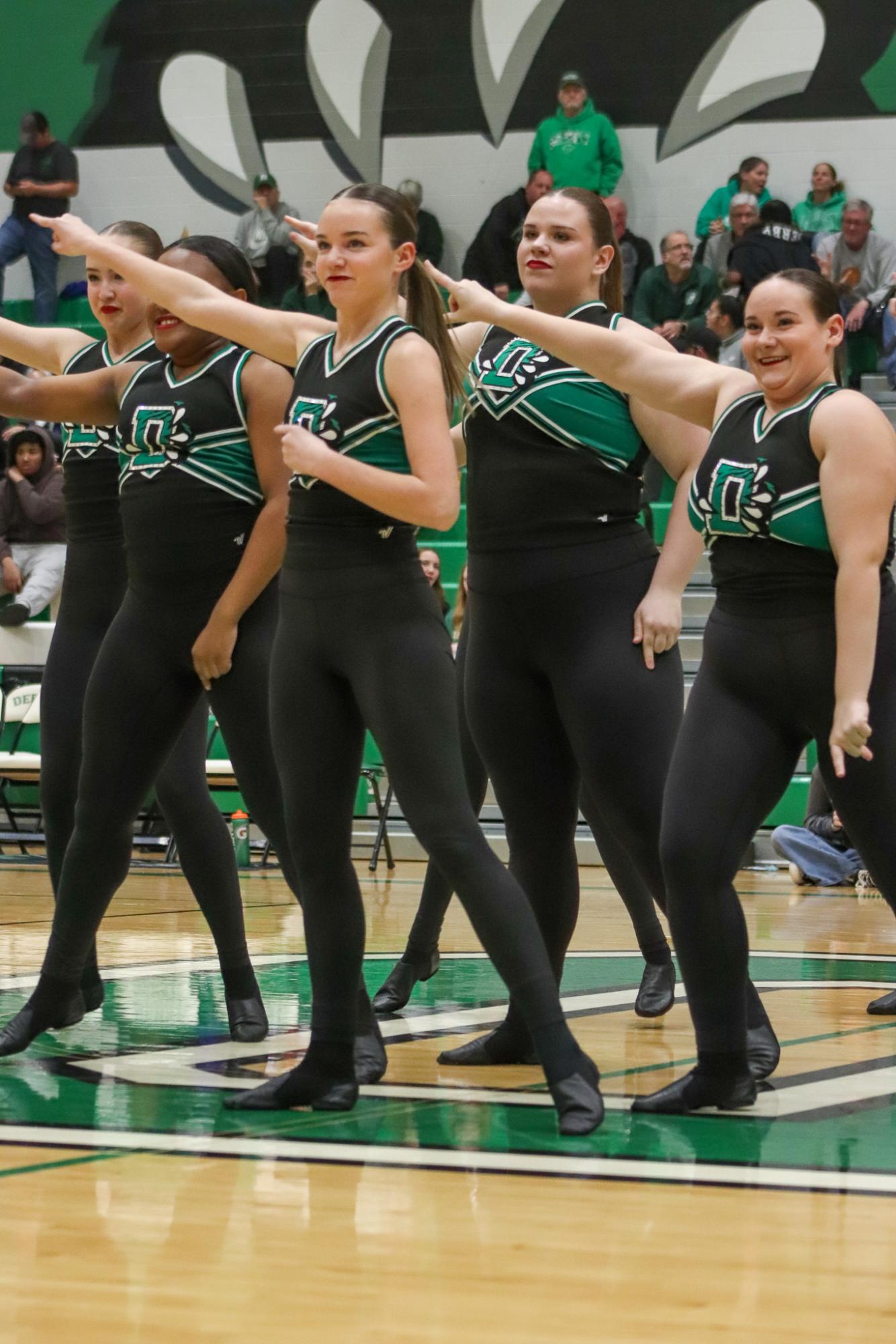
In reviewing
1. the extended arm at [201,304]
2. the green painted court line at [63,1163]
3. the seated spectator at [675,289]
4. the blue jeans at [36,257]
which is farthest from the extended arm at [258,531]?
the blue jeans at [36,257]

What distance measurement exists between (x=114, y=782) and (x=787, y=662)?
4.99ft

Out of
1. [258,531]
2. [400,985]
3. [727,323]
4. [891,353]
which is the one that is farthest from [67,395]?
[891,353]

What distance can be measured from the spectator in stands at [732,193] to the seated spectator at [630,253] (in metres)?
0.52

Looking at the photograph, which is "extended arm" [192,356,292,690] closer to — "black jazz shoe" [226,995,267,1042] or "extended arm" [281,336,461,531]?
"extended arm" [281,336,461,531]

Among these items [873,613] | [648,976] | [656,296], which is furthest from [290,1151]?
[656,296]

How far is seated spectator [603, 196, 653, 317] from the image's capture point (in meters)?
15.0

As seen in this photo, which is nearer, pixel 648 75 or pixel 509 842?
pixel 509 842

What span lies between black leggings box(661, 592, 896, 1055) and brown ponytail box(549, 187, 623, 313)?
3.05 feet

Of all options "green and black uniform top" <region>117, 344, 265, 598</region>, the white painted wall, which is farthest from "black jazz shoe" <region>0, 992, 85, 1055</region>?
the white painted wall

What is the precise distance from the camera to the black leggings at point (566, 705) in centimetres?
384

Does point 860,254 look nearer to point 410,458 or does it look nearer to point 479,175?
point 479,175

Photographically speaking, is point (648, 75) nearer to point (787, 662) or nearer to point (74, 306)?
point (74, 306)

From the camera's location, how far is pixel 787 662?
3.50m

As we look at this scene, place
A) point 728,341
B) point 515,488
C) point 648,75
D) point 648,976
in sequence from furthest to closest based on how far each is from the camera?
point 648,75
point 728,341
point 648,976
point 515,488
